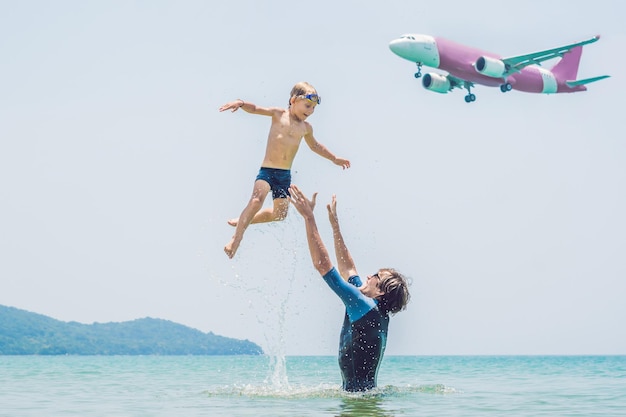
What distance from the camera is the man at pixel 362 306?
1033 centimetres

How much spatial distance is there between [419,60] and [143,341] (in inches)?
5929

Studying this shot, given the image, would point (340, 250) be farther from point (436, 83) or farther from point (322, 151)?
point (436, 83)

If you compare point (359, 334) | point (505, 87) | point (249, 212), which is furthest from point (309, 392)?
point (505, 87)

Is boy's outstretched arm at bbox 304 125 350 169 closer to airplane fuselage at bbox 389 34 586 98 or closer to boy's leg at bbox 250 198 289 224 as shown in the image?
boy's leg at bbox 250 198 289 224

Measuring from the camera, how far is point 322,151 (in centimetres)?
1299

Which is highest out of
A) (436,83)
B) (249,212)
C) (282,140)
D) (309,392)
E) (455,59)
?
(455,59)

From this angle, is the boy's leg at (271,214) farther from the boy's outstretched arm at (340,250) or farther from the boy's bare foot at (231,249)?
the boy's outstretched arm at (340,250)

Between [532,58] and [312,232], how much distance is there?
44.7m

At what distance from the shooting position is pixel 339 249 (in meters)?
10.8

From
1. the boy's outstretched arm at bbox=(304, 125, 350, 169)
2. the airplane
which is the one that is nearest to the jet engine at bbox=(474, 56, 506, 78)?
the airplane

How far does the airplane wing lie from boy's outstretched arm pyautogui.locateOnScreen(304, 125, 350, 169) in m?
39.5

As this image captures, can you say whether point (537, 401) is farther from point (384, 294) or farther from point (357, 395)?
point (384, 294)

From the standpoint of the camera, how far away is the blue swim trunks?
1231 centimetres

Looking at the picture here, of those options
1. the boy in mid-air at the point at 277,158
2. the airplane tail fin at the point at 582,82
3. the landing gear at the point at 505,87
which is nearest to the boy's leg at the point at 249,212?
the boy in mid-air at the point at 277,158
